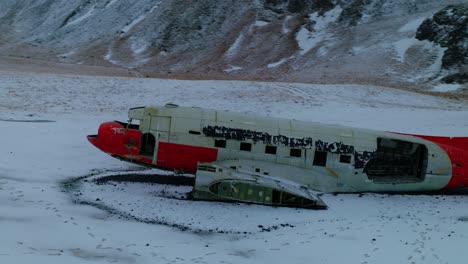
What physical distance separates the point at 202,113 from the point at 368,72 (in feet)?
167

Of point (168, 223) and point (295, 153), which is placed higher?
point (295, 153)

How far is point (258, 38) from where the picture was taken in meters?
84.1

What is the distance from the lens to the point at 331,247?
1312 centimetres

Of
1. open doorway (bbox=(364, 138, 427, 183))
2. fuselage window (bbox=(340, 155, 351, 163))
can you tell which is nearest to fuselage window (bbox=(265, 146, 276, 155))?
fuselage window (bbox=(340, 155, 351, 163))

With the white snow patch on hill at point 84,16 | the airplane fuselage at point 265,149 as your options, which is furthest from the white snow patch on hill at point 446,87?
the white snow patch on hill at point 84,16

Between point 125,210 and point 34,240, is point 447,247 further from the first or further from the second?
point 34,240

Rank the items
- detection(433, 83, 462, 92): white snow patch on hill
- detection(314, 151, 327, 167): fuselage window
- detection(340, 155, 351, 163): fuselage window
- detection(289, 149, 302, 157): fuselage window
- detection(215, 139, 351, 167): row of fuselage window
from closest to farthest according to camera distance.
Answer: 1. detection(215, 139, 351, 167): row of fuselage window
2. detection(289, 149, 302, 157): fuselage window
3. detection(314, 151, 327, 167): fuselage window
4. detection(340, 155, 351, 163): fuselage window
5. detection(433, 83, 462, 92): white snow patch on hill

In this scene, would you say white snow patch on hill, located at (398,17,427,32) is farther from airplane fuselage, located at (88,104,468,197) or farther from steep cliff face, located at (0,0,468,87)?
airplane fuselage, located at (88,104,468,197)

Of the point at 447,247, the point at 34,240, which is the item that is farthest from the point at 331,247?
the point at 34,240

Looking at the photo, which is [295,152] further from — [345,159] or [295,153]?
[345,159]

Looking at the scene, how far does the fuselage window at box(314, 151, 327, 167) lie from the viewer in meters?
18.5

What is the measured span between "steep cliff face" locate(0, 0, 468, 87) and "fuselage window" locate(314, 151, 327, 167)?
43.7 meters

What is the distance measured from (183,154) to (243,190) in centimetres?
327

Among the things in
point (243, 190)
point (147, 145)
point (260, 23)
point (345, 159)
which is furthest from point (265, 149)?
point (260, 23)
